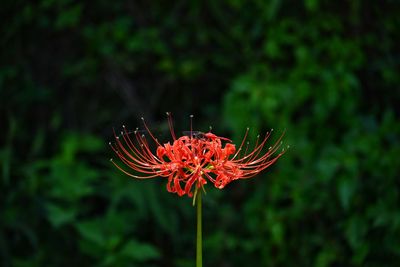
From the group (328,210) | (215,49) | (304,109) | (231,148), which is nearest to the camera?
(231,148)

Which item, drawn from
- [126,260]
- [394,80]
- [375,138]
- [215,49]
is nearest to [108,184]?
[126,260]

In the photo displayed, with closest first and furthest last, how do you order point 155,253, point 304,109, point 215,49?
point 155,253
point 304,109
point 215,49

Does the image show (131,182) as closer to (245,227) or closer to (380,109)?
(245,227)

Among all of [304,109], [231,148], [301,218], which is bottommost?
[231,148]

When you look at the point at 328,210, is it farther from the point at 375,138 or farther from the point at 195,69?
the point at 195,69

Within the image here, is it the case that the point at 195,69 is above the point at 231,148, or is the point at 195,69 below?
above

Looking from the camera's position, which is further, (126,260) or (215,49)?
(215,49)
